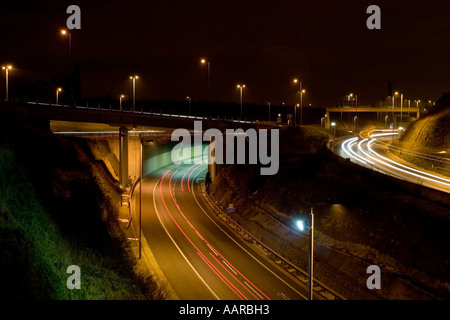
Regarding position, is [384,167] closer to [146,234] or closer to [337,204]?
[337,204]

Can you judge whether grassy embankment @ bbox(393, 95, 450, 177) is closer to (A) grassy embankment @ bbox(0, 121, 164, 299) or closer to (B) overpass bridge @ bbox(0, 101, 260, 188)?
(B) overpass bridge @ bbox(0, 101, 260, 188)

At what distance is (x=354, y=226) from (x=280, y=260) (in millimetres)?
5726

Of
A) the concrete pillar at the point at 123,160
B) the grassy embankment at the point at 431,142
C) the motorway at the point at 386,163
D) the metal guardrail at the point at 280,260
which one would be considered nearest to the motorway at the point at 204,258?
the metal guardrail at the point at 280,260

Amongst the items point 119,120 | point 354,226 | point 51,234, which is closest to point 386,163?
point 354,226

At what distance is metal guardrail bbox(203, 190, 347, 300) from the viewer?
24328mm

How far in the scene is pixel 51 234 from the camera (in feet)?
68.6

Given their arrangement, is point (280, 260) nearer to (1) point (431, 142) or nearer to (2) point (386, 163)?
(2) point (386, 163)

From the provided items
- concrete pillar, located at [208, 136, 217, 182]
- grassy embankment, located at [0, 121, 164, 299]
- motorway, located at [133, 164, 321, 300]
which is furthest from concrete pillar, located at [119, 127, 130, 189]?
grassy embankment, located at [0, 121, 164, 299]

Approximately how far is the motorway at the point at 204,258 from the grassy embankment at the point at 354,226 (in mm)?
2513

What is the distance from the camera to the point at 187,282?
2636 cm

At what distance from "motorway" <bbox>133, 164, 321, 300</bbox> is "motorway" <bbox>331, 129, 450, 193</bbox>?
1215cm

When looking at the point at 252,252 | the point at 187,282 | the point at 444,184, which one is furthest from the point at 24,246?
the point at 444,184
